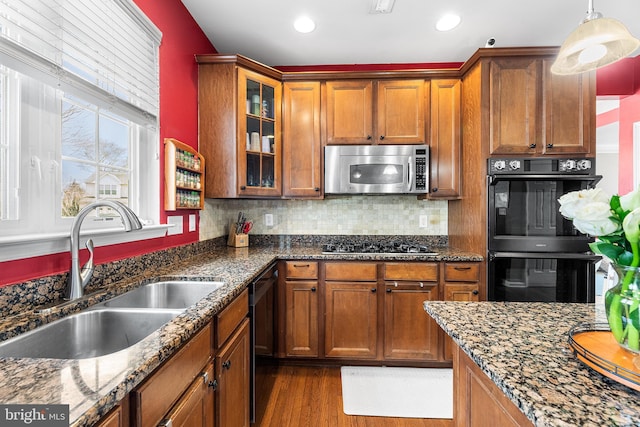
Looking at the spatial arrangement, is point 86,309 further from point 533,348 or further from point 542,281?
point 542,281

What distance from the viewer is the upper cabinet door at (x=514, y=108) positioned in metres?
2.40

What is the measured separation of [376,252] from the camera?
2.65m

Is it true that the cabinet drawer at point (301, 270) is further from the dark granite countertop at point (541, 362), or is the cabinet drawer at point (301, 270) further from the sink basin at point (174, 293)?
the dark granite countertop at point (541, 362)

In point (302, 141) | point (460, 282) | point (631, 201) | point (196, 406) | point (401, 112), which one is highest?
point (401, 112)

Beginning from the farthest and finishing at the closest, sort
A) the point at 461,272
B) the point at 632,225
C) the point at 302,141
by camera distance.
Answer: the point at 302,141
the point at 461,272
the point at 632,225

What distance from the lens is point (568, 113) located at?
2396 mm

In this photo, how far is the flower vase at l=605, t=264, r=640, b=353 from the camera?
685 mm

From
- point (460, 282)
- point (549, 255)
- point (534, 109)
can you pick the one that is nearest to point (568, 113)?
point (534, 109)

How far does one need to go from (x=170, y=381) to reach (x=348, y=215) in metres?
2.38

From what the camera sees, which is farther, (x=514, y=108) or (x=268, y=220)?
(x=268, y=220)

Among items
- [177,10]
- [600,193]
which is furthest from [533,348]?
[177,10]

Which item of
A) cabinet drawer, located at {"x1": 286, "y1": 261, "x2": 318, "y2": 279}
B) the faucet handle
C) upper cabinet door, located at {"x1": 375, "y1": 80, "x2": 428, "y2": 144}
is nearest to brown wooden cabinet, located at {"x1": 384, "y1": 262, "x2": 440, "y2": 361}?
cabinet drawer, located at {"x1": 286, "y1": 261, "x2": 318, "y2": 279}

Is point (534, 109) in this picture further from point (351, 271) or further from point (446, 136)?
point (351, 271)

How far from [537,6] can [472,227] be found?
1.65 metres
